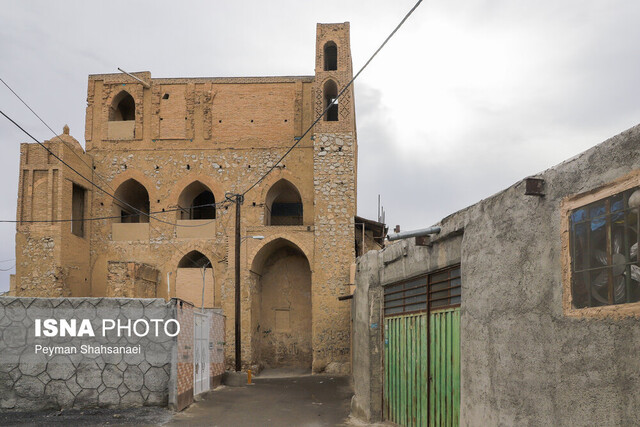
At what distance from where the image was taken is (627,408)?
4148 mm

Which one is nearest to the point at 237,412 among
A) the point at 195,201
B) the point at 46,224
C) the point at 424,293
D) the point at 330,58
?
the point at 424,293

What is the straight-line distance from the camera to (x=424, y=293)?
9297 mm

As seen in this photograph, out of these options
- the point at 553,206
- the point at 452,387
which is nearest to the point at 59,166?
the point at 452,387

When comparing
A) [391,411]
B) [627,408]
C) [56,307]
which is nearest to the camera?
[627,408]

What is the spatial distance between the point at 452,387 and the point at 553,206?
339 cm

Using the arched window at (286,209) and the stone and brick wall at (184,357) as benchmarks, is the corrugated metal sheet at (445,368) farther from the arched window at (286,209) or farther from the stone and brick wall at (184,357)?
the arched window at (286,209)

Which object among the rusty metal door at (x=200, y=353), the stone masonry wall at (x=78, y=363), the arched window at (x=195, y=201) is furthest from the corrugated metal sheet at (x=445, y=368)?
the arched window at (x=195, y=201)

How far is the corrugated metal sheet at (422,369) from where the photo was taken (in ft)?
26.1

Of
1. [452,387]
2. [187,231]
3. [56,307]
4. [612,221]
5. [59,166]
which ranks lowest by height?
[452,387]

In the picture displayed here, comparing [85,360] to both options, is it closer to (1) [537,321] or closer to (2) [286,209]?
(1) [537,321]

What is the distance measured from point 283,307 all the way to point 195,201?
20.5 feet

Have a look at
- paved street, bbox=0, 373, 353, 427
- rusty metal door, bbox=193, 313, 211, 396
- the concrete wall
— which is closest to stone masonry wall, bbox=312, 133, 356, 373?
paved street, bbox=0, 373, 353, 427

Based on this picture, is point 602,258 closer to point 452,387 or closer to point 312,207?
point 452,387

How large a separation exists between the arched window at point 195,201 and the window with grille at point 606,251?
68.5 ft
